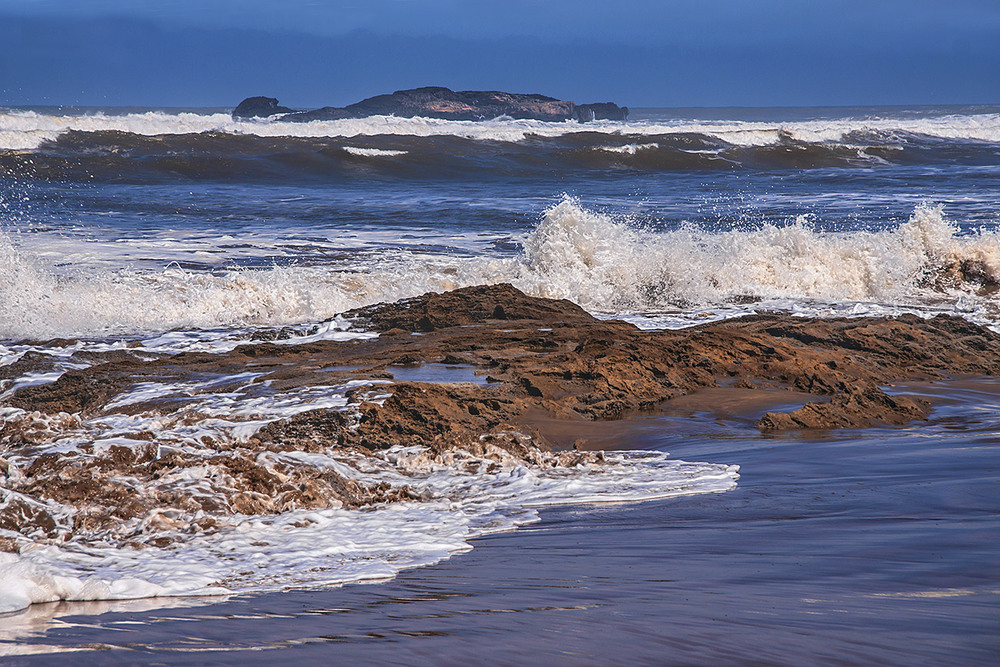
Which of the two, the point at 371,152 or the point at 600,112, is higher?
the point at 600,112

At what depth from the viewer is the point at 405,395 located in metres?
4.90

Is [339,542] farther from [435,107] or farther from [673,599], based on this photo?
[435,107]

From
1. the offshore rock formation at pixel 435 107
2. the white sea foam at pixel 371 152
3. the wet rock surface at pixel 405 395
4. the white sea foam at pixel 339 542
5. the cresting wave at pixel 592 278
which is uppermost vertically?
the offshore rock formation at pixel 435 107

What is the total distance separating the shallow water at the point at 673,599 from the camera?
1930 mm

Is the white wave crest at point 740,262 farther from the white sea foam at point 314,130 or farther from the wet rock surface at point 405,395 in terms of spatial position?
the white sea foam at point 314,130

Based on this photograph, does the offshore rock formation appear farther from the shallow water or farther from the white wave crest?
the shallow water

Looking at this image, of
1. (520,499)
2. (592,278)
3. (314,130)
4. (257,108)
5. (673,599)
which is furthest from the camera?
(257,108)

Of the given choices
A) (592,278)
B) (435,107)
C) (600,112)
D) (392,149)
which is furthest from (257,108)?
(592,278)

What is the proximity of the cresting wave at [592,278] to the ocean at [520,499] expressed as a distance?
0.04m

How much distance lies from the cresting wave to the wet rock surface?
1.89m

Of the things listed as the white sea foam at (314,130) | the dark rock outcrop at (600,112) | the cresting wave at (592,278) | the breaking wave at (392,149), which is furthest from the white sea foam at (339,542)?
the dark rock outcrop at (600,112)

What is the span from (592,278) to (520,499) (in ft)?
24.2

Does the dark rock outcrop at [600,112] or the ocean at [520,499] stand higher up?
the dark rock outcrop at [600,112]

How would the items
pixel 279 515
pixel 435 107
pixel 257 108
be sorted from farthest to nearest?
pixel 257 108, pixel 435 107, pixel 279 515
